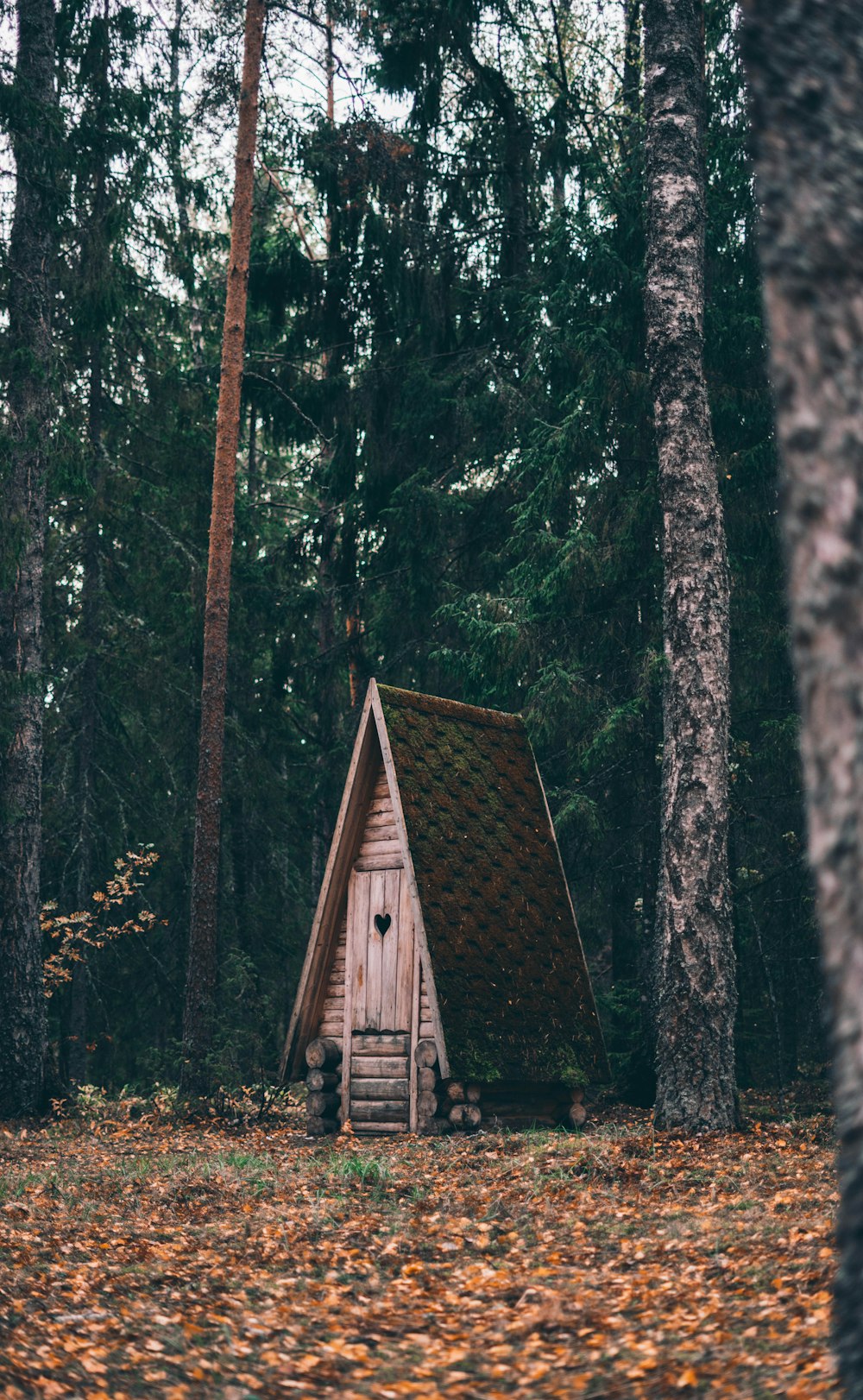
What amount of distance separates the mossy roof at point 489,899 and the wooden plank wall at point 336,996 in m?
1.58

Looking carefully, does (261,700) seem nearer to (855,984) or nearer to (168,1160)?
(168,1160)

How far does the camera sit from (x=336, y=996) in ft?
47.0

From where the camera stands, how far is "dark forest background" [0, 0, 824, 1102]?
15.7m

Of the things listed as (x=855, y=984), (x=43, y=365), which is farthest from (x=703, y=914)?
(x=43, y=365)

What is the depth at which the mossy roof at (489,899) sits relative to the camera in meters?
12.8

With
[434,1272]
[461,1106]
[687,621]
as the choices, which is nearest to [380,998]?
[461,1106]

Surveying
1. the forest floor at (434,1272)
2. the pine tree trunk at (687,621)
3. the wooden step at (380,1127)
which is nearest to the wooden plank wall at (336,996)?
the wooden step at (380,1127)

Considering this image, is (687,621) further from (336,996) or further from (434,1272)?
(434,1272)

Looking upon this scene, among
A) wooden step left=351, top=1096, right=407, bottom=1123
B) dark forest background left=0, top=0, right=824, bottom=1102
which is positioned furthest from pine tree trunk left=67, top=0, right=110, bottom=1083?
wooden step left=351, top=1096, right=407, bottom=1123

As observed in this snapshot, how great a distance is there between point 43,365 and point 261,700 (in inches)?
319

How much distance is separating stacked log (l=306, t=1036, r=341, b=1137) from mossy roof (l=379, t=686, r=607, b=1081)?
2063 mm

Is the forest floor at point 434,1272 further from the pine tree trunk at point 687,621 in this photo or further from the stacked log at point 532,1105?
the stacked log at point 532,1105

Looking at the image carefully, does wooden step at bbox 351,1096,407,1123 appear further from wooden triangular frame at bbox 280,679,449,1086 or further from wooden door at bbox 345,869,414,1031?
wooden door at bbox 345,869,414,1031

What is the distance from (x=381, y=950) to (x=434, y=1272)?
6.74m
